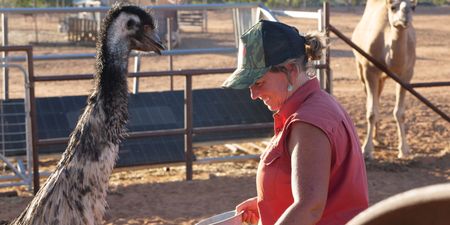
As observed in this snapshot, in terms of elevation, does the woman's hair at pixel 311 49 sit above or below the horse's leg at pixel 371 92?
above

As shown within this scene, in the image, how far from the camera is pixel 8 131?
30.3 feet

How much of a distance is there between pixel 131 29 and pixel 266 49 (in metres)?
1.60

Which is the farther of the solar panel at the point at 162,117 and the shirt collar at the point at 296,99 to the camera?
the solar panel at the point at 162,117

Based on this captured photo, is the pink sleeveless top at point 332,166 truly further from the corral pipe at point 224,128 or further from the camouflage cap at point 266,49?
the corral pipe at point 224,128

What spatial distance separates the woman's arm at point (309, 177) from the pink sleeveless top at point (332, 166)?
88 millimetres

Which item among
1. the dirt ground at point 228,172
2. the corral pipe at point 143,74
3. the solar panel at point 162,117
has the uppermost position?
the corral pipe at point 143,74

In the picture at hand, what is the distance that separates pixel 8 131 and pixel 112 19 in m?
5.47

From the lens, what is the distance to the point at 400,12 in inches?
389

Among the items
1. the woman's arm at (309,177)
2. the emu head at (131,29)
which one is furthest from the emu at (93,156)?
the woman's arm at (309,177)

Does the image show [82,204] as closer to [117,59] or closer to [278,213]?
[117,59]

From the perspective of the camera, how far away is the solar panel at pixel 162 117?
355 inches

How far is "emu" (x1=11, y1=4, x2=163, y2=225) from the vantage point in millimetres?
3848

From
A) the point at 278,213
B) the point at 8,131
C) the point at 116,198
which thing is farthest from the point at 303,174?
the point at 8,131

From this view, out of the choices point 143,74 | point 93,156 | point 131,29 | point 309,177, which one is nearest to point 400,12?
point 143,74
